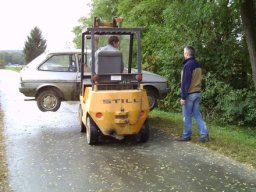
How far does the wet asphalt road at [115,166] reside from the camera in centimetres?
646

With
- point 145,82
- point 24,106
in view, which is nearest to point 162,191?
point 145,82

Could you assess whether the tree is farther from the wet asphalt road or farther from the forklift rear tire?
the forklift rear tire

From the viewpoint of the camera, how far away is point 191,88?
9.10 meters

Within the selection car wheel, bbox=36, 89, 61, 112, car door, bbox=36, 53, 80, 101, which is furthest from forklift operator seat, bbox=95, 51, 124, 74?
car wheel, bbox=36, 89, 61, 112

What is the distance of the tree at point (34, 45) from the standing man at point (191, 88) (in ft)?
230

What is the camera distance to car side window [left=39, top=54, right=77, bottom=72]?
11430 millimetres

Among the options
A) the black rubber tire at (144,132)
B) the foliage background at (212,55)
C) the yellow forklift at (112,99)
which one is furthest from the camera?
the foliage background at (212,55)

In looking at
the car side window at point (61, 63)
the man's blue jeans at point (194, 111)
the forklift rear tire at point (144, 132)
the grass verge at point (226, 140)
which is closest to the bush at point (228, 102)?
A: the grass verge at point (226, 140)

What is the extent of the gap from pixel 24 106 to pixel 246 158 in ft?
32.9

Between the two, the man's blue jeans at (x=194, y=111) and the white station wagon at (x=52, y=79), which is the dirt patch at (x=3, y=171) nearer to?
the white station wagon at (x=52, y=79)

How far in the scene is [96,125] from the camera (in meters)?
8.92

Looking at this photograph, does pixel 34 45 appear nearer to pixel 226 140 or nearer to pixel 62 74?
pixel 62 74

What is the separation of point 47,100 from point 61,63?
1.04 metres

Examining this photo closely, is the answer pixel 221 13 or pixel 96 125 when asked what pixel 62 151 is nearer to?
pixel 96 125
